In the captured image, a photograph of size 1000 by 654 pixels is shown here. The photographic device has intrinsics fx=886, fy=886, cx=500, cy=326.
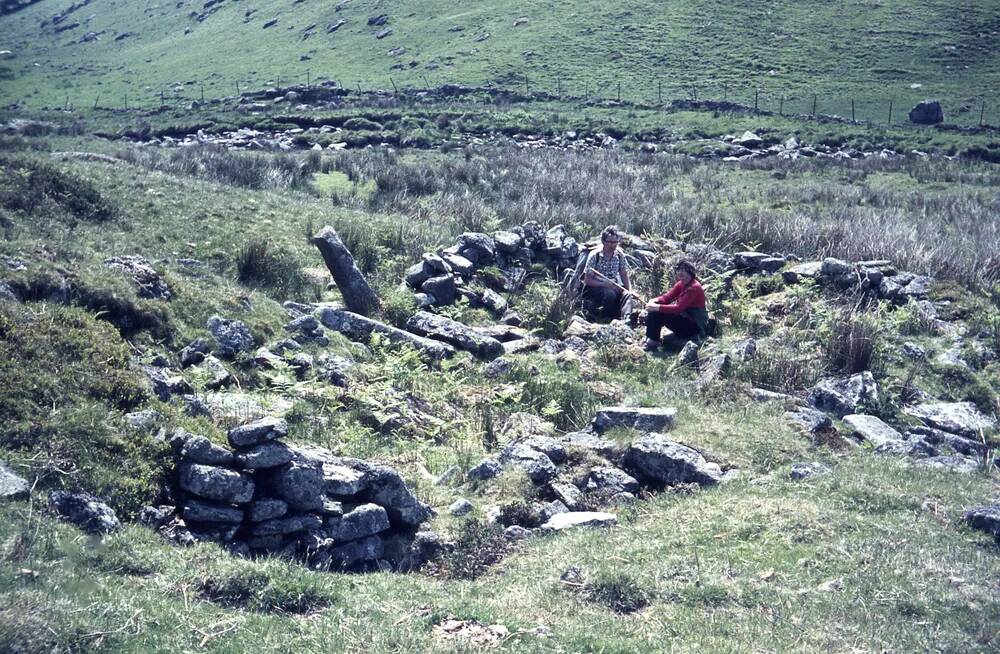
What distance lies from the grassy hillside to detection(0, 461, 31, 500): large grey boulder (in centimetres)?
5078

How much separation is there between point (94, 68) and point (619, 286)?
7962 cm

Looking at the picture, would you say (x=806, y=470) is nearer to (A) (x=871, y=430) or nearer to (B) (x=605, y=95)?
(A) (x=871, y=430)

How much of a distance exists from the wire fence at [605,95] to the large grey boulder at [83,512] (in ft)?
158

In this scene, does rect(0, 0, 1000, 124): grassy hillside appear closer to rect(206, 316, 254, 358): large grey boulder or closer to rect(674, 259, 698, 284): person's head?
rect(674, 259, 698, 284): person's head

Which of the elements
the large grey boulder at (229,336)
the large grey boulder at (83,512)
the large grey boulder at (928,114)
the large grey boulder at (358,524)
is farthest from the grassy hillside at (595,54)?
the large grey boulder at (83,512)

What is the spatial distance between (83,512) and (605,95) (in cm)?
5379

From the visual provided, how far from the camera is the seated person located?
13648mm

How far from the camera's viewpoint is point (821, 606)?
537 centimetres

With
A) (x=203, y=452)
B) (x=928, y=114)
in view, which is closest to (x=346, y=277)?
(x=203, y=452)

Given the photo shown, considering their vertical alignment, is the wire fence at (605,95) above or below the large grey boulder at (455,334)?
below

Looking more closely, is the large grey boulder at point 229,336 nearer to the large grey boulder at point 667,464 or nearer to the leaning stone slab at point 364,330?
the leaning stone slab at point 364,330

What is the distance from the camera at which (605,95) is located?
55.9 metres

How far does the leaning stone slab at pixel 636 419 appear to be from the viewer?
29.0ft

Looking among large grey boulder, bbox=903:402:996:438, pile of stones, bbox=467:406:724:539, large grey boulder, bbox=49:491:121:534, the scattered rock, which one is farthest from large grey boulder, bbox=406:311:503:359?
large grey boulder, bbox=49:491:121:534
